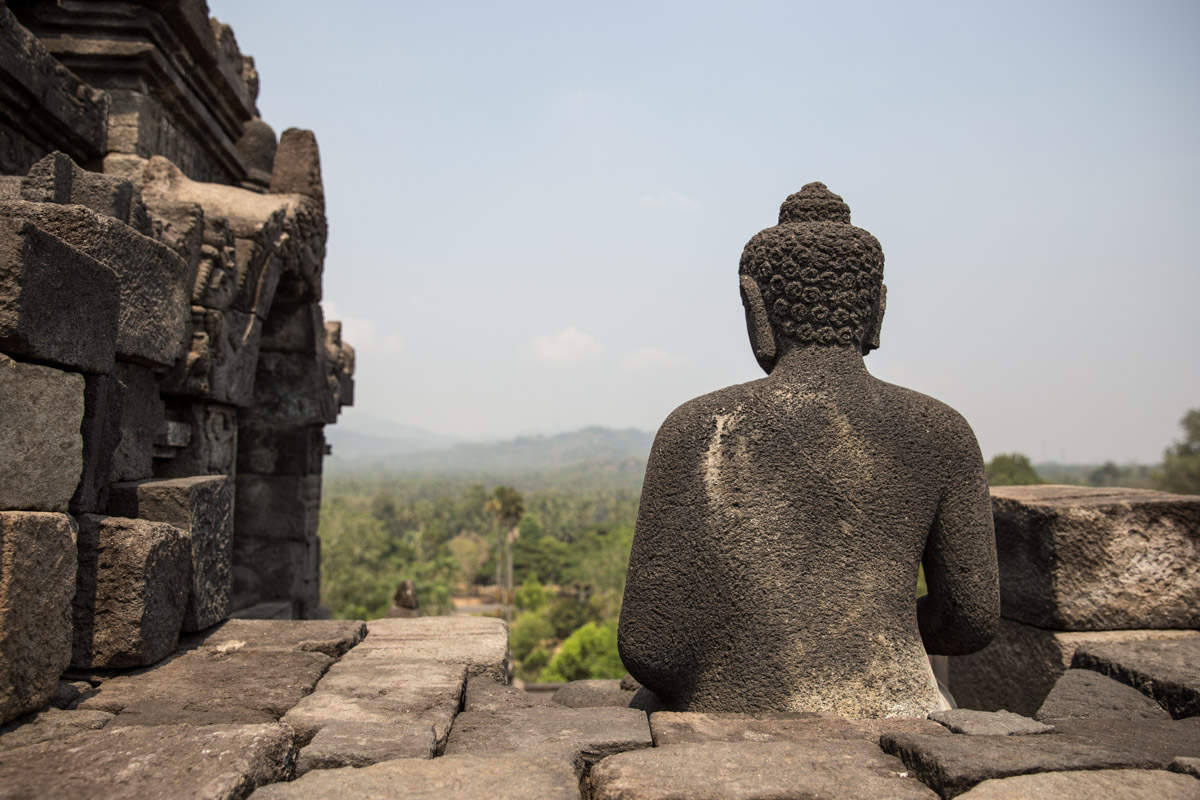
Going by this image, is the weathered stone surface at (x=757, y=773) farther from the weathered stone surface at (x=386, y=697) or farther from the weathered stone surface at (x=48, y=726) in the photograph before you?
the weathered stone surface at (x=48, y=726)

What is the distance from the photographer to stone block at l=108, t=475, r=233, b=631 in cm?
299

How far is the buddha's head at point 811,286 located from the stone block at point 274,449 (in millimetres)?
4417

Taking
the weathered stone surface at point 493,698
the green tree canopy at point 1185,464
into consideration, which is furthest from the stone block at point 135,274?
the green tree canopy at point 1185,464

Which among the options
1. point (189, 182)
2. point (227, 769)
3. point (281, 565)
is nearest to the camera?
point (227, 769)

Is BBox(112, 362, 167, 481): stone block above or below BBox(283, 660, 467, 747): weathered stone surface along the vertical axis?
above

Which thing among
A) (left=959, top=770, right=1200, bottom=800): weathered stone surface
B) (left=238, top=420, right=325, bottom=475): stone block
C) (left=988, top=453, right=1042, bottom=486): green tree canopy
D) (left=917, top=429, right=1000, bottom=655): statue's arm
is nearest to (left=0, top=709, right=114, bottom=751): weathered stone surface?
(left=959, top=770, right=1200, bottom=800): weathered stone surface

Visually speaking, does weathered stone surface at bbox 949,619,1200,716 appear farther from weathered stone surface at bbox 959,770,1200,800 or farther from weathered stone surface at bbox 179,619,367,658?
weathered stone surface at bbox 179,619,367,658

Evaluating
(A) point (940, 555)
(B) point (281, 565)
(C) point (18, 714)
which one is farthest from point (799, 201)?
(B) point (281, 565)

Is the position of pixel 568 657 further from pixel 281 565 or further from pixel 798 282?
pixel 798 282

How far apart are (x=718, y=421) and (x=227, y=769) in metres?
1.45

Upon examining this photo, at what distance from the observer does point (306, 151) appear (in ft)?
19.7

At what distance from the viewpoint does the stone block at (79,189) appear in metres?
3.01

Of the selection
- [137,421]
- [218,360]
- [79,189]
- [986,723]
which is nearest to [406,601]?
[218,360]

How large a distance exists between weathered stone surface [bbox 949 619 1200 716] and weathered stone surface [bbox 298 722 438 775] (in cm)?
258
